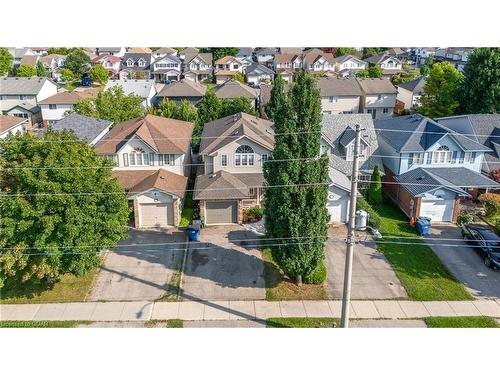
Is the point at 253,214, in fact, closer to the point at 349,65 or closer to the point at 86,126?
the point at 86,126

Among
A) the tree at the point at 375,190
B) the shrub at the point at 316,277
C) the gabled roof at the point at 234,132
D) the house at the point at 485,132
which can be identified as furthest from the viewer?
the house at the point at 485,132

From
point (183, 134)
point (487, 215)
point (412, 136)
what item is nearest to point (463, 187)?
point (487, 215)

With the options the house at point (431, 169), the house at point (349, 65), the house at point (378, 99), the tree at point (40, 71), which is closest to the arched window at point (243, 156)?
the house at point (431, 169)

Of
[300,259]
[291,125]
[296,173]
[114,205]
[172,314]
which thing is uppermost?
[291,125]

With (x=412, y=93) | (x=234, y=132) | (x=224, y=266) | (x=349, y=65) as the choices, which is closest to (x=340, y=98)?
(x=412, y=93)

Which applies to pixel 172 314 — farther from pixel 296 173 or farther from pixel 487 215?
pixel 487 215

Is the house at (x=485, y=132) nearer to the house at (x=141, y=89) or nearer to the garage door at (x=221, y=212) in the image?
the garage door at (x=221, y=212)

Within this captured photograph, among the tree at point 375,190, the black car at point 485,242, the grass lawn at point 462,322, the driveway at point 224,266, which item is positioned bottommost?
the grass lawn at point 462,322
